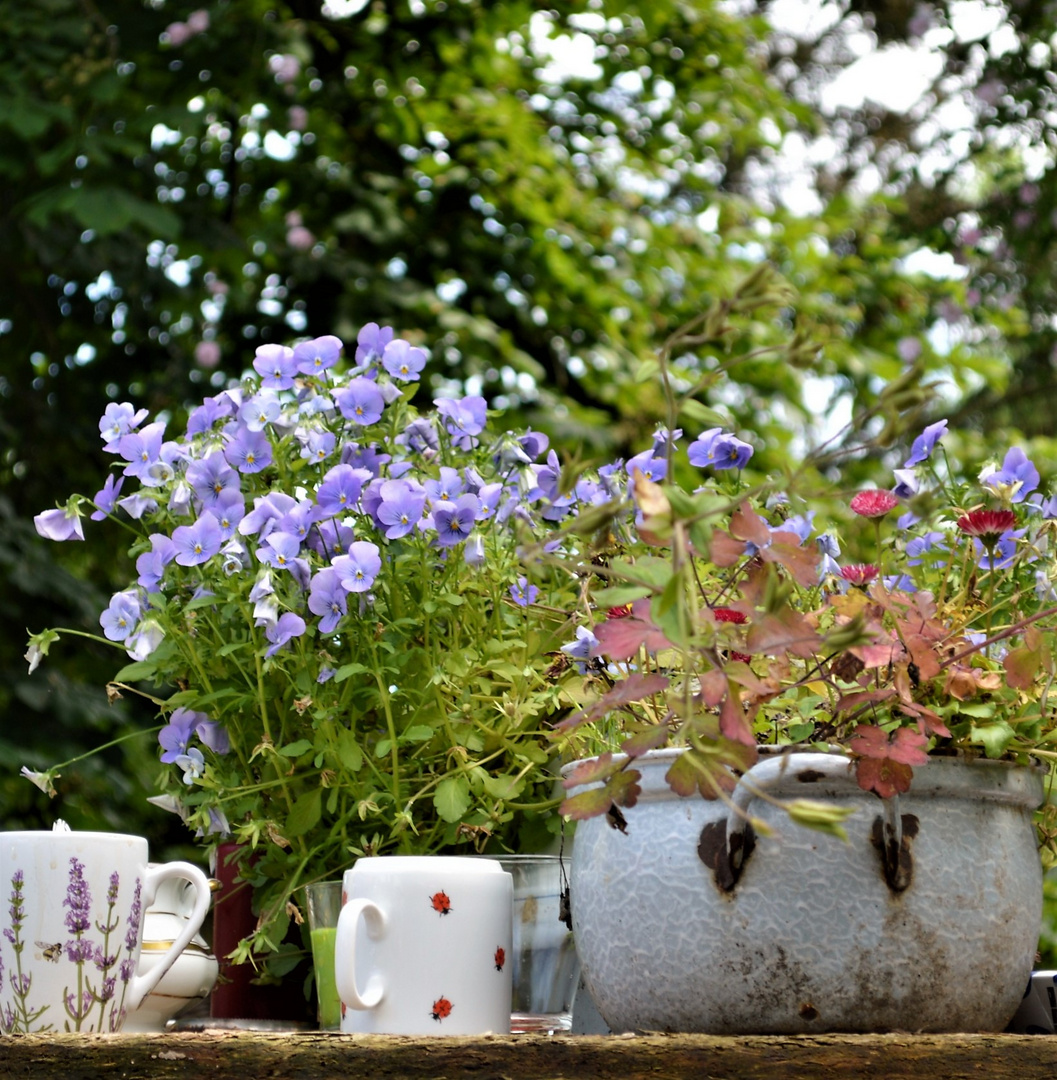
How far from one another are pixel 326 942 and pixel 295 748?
0.16 m

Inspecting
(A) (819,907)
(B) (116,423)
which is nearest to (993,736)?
(A) (819,907)

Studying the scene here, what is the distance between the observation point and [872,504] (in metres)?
0.92

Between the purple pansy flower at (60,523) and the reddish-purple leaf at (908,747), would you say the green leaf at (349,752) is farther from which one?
the reddish-purple leaf at (908,747)

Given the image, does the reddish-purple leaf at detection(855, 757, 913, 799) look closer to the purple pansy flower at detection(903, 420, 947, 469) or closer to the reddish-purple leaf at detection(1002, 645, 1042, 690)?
the reddish-purple leaf at detection(1002, 645, 1042, 690)

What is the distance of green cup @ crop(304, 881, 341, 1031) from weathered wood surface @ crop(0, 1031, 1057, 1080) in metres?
0.18

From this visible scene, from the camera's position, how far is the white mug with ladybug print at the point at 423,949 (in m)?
0.87

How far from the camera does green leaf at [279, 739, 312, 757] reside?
3.43 feet

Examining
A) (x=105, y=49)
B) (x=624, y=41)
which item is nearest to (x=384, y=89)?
(x=624, y=41)

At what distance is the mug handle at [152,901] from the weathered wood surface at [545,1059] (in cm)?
17

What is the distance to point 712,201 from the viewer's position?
5730mm

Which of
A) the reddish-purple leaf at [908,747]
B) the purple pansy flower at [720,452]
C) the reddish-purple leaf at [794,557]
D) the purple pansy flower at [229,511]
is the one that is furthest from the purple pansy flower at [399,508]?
the reddish-purple leaf at [908,747]

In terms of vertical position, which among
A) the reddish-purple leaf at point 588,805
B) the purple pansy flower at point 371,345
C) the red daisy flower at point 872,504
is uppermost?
the purple pansy flower at point 371,345

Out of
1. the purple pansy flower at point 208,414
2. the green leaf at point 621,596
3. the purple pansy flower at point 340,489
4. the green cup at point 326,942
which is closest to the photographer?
the green leaf at point 621,596

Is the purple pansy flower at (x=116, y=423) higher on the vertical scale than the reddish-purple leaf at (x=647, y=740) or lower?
higher
